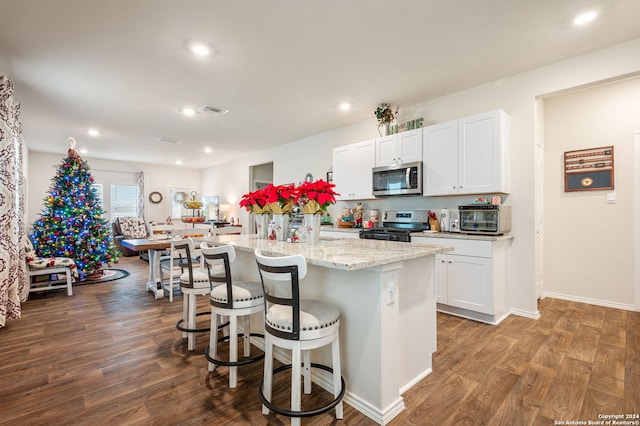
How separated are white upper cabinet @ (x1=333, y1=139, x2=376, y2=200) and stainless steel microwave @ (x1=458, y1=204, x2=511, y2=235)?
1399mm

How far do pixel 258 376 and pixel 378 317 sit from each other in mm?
1080

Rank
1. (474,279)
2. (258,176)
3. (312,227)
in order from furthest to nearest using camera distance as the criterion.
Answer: (258,176), (474,279), (312,227)

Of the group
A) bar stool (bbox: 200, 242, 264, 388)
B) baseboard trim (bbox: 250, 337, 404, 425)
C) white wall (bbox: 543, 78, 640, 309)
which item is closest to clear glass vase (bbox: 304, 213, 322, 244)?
A: bar stool (bbox: 200, 242, 264, 388)

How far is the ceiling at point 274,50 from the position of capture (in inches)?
89.4

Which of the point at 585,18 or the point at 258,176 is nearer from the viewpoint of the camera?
the point at 585,18

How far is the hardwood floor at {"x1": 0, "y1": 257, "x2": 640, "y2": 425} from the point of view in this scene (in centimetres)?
170

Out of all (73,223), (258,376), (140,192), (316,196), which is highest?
(140,192)

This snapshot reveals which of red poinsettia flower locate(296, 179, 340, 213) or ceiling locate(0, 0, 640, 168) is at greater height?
ceiling locate(0, 0, 640, 168)

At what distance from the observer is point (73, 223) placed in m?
5.08

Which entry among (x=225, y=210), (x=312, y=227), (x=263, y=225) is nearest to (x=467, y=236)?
(x=312, y=227)

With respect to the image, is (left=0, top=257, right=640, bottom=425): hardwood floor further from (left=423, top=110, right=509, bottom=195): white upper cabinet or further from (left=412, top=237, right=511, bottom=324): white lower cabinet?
(left=423, top=110, right=509, bottom=195): white upper cabinet

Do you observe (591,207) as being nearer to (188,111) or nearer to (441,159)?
(441,159)

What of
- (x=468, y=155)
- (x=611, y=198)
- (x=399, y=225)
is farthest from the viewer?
(x=399, y=225)

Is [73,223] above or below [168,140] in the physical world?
below
